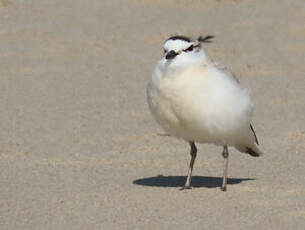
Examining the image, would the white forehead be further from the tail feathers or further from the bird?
the tail feathers

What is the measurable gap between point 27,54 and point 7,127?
340 cm

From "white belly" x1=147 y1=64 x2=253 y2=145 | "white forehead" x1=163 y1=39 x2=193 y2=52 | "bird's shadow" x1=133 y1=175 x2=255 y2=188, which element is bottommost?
"bird's shadow" x1=133 y1=175 x2=255 y2=188

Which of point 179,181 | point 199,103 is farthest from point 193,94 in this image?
point 179,181

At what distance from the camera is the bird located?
7.18m

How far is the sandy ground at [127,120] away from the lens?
22.8 ft

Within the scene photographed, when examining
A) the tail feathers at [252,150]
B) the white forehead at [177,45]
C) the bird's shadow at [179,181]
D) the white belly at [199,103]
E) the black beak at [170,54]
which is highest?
the white forehead at [177,45]

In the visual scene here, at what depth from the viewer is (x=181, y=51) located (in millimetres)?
7211

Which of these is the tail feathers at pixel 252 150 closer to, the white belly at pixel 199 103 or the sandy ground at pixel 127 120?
the sandy ground at pixel 127 120

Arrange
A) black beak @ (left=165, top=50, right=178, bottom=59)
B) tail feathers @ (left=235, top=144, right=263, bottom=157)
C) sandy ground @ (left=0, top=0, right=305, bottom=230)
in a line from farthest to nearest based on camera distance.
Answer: tail feathers @ (left=235, top=144, right=263, bottom=157)
black beak @ (left=165, top=50, right=178, bottom=59)
sandy ground @ (left=0, top=0, right=305, bottom=230)

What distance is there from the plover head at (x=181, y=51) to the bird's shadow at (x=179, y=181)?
118cm

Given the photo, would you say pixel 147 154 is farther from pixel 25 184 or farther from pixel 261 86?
pixel 261 86

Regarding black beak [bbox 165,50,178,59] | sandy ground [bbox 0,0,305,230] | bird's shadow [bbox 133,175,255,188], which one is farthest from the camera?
bird's shadow [bbox 133,175,255,188]

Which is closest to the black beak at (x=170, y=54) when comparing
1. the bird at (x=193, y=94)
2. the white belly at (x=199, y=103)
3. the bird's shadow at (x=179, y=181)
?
the bird at (x=193, y=94)

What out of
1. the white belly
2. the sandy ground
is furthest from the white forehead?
the sandy ground
